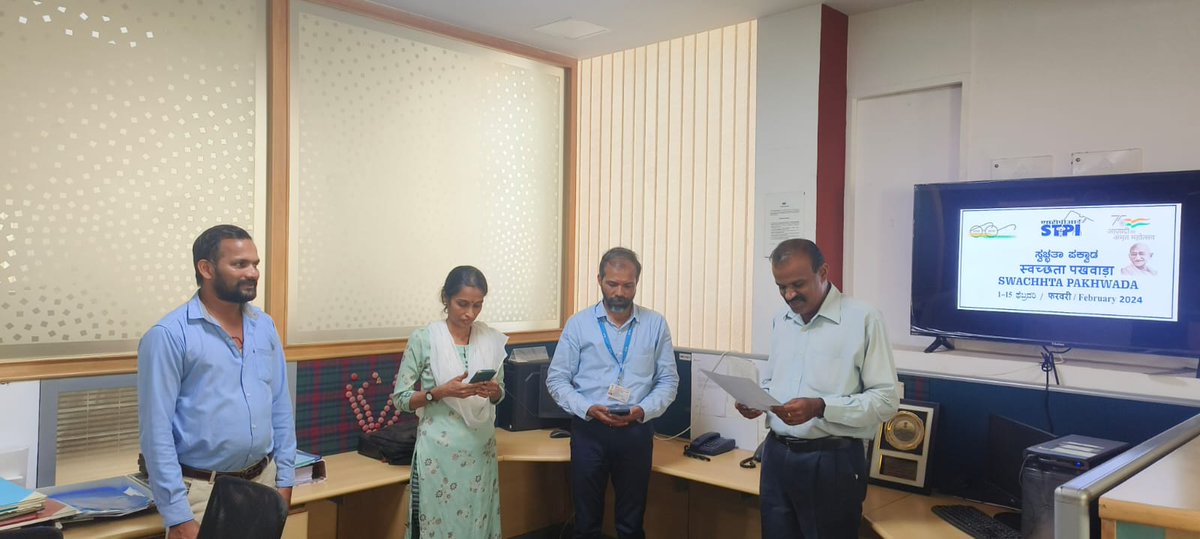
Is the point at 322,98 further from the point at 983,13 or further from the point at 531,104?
the point at 983,13

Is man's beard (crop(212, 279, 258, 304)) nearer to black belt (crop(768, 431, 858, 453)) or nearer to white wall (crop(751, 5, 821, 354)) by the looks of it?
black belt (crop(768, 431, 858, 453))

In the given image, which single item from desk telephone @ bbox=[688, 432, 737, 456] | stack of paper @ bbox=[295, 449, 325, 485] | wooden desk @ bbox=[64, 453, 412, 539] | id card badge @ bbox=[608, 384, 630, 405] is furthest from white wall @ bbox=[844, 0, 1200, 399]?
stack of paper @ bbox=[295, 449, 325, 485]

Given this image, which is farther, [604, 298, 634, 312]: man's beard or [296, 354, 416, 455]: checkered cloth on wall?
[296, 354, 416, 455]: checkered cloth on wall

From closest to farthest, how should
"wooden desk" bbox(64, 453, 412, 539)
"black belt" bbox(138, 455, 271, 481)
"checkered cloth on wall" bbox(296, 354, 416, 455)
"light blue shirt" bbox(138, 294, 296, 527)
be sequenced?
"light blue shirt" bbox(138, 294, 296, 527) < "black belt" bbox(138, 455, 271, 481) < "wooden desk" bbox(64, 453, 412, 539) < "checkered cloth on wall" bbox(296, 354, 416, 455)

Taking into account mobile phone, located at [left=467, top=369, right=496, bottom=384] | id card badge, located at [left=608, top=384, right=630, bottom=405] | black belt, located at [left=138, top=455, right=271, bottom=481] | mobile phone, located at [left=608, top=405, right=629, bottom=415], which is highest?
mobile phone, located at [left=467, top=369, right=496, bottom=384]

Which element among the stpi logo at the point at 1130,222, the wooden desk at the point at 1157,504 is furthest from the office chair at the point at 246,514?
the stpi logo at the point at 1130,222

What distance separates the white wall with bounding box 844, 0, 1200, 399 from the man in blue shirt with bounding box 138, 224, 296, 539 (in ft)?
8.79

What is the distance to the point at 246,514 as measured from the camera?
2.08m

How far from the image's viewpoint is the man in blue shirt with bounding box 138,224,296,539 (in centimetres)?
231

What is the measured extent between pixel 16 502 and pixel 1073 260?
367cm

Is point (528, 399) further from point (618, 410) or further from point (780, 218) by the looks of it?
point (780, 218)

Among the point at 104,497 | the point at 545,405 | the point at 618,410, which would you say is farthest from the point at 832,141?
the point at 104,497

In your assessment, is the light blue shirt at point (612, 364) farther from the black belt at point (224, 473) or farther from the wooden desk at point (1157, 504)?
the wooden desk at point (1157, 504)

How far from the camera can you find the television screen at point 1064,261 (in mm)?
2836
